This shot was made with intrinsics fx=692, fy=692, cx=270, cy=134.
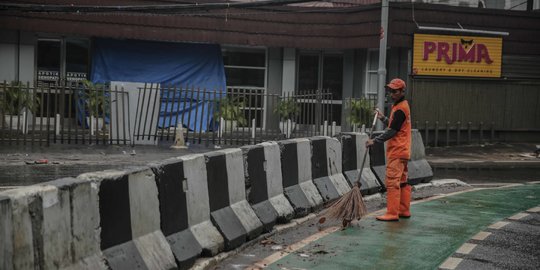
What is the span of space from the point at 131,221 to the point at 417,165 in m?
8.42

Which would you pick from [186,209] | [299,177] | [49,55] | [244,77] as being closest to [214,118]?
[244,77]

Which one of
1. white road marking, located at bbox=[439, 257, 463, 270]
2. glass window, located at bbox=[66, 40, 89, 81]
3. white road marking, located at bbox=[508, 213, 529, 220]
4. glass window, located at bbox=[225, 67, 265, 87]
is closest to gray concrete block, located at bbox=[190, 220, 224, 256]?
white road marking, located at bbox=[439, 257, 463, 270]

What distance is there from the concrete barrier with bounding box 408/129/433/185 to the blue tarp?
11135 millimetres

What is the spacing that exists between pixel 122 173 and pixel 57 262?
103cm

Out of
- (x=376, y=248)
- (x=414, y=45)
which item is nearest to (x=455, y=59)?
(x=414, y=45)

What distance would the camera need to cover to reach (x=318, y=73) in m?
25.9

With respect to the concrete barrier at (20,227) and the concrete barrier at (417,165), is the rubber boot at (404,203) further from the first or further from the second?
the concrete barrier at (20,227)

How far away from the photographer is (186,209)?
6.38 meters

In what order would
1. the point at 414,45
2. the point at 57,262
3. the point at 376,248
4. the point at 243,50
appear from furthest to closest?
the point at 243,50 → the point at 414,45 → the point at 376,248 → the point at 57,262

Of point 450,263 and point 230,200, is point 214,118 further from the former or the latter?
point 450,263

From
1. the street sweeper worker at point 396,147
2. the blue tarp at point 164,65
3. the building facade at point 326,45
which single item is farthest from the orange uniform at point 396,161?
the blue tarp at point 164,65

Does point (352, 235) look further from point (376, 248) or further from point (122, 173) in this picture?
point (122, 173)

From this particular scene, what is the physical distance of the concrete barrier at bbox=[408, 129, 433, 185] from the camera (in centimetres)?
1266

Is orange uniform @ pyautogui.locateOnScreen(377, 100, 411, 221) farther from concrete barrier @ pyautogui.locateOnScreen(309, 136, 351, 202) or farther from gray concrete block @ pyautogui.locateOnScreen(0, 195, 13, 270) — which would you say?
gray concrete block @ pyautogui.locateOnScreen(0, 195, 13, 270)
